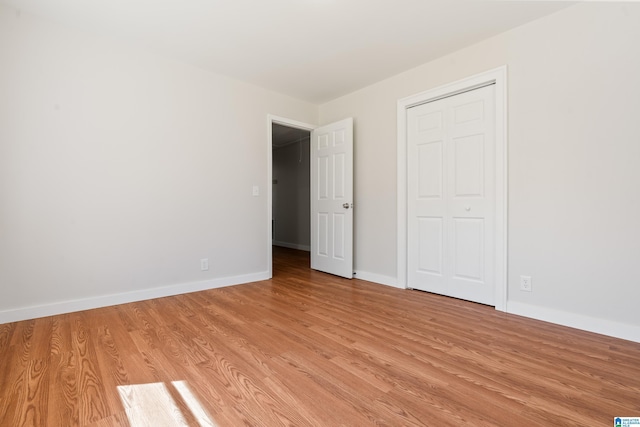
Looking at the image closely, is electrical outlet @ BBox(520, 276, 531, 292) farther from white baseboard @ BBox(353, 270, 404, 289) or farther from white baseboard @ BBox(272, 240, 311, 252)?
white baseboard @ BBox(272, 240, 311, 252)

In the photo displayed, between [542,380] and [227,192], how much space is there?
318 cm

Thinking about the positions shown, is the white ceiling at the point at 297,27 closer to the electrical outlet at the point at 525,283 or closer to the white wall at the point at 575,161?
the white wall at the point at 575,161

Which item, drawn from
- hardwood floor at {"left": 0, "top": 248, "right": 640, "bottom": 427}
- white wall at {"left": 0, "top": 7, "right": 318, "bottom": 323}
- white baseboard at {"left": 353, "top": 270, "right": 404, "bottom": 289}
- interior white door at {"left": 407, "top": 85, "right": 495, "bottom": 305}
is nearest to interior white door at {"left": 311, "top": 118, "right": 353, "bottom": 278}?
white baseboard at {"left": 353, "top": 270, "right": 404, "bottom": 289}

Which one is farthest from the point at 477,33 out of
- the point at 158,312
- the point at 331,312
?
the point at 158,312

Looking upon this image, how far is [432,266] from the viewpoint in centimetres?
314

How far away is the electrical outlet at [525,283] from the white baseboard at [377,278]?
1.18m

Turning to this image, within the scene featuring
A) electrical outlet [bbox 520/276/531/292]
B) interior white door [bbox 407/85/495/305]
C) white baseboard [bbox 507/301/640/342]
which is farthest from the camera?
interior white door [bbox 407/85/495/305]

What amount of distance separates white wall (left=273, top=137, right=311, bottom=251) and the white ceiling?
10.6ft

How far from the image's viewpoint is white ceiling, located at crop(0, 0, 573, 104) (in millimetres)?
2250

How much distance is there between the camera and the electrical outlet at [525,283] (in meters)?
2.44

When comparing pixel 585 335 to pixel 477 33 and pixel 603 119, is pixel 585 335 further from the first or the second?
pixel 477 33

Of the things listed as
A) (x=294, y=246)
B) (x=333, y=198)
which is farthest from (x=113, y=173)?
(x=294, y=246)

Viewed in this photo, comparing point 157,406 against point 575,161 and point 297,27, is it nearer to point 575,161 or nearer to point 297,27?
point 297,27

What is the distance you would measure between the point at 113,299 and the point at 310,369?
2.16 m
